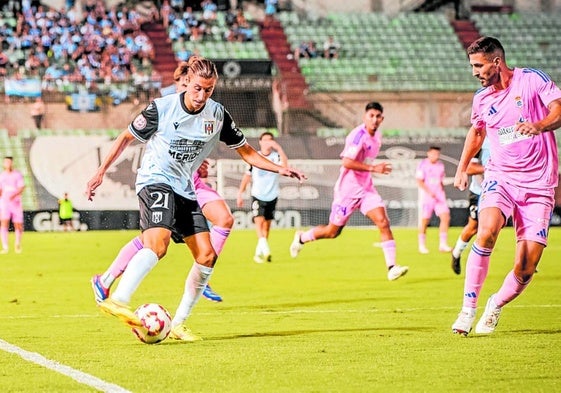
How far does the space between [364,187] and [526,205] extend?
23.5 ft

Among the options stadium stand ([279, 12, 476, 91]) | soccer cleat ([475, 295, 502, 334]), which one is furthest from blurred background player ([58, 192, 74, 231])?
soccer cleat ([475, 295, 502, 334])

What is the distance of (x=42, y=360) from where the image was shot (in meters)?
8.38

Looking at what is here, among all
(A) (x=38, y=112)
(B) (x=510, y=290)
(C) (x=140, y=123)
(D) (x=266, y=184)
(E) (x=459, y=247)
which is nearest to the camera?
(C) (x=140, y=123)

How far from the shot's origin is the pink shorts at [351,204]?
16547mm

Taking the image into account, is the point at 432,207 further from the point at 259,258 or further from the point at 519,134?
the point at 519,134

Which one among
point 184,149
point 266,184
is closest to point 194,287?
point 184,149

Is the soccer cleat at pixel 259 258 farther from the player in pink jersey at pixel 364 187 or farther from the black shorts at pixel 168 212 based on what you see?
the black shorts at pixel 168 212

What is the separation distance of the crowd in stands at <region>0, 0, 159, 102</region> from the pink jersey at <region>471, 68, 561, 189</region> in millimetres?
28953

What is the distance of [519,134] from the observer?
9562mm

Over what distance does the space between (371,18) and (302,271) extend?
28.5 m

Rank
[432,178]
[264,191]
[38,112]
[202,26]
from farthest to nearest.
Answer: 1. [202,26]
2. [38,112]
3. [432,178]
4. [264,191]

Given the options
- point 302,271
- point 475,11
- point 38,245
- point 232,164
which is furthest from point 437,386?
point 475,11

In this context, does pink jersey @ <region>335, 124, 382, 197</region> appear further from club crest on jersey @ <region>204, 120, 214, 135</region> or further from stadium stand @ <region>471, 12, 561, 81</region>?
stadium stand @ <region>471, 12, 561, 81</region>

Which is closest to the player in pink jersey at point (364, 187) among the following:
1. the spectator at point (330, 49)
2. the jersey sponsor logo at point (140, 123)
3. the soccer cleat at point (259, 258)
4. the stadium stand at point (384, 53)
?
the soccer cleat at point (259, 258)
